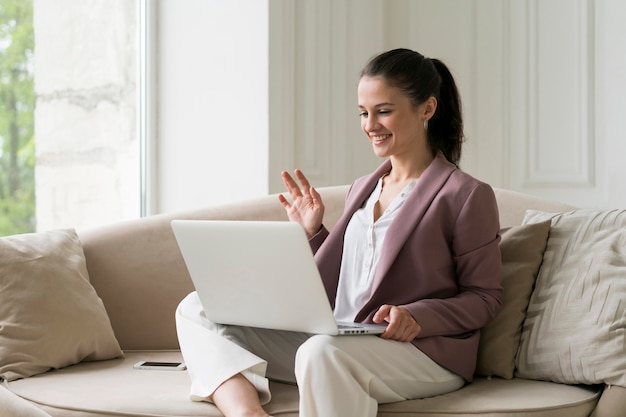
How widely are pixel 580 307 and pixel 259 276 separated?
28.1 inches

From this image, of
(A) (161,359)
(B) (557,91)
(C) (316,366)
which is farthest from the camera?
(B) (557,91)

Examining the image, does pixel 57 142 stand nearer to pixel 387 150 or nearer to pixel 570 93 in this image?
pixel 387 150

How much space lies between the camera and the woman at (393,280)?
1.80 m

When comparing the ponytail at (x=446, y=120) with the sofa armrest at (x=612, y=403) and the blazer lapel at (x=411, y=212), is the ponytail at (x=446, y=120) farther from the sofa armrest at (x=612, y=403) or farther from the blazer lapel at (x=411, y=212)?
the sofa armrest at (x=612, y=403)

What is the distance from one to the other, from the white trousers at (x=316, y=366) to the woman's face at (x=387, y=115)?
0.50m

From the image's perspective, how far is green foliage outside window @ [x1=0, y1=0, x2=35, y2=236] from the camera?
2973 mm

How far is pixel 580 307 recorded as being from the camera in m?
1.97

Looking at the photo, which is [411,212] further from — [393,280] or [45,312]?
[45,312]

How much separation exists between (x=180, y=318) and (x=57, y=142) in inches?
52.6

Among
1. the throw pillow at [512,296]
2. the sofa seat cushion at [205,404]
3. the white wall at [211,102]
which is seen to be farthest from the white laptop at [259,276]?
the white wall at [211,102]

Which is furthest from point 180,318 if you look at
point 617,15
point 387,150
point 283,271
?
point 617,15

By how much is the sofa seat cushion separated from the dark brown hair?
1.96 ft

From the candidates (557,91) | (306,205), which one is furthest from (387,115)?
(557,91)

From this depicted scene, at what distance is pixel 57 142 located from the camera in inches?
125
